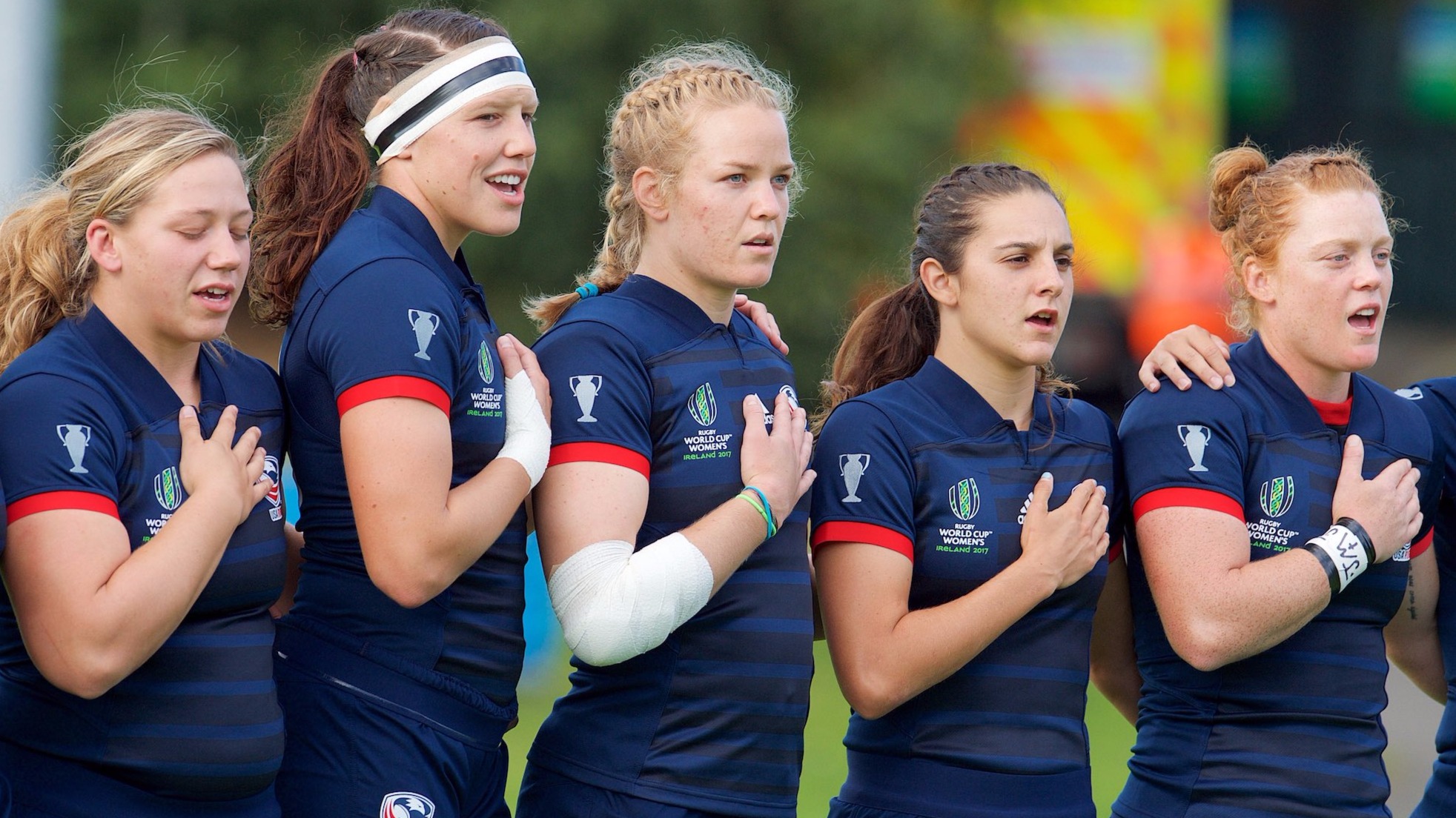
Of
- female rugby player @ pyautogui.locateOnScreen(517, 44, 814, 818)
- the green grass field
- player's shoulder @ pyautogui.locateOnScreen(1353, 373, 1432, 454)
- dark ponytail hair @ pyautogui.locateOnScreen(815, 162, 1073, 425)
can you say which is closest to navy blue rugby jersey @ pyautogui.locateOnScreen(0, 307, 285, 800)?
female rugby player @ pyautogui.locateOnScreen(517, 44, 814, 818)

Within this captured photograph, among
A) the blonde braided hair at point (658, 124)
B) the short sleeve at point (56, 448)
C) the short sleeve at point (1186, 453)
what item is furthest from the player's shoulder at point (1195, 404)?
the short sleeve at point (56, 448)

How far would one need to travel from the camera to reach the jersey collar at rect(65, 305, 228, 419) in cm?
293

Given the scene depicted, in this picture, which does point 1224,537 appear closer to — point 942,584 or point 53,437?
point 942,584

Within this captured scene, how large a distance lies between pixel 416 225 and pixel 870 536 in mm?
1152

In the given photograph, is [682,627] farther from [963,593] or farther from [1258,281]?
[1258,281]

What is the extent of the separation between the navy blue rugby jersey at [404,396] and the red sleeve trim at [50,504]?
1.57 ft

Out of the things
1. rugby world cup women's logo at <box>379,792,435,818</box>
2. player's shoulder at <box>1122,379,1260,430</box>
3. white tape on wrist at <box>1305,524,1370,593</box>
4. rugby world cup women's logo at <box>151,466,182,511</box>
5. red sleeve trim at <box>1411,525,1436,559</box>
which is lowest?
rugby world cup women's logo at <box>379,792,435,818</box>

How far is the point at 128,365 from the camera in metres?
2.94

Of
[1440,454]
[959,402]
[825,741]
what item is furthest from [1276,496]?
[825,741]

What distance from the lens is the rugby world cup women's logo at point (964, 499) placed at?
3434 mm

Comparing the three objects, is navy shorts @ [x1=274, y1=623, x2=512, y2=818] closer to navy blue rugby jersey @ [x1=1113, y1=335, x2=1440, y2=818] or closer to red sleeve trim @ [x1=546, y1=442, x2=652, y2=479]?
red sleeve trim @ [x1=546, y1=442, x2=652, y2=479]

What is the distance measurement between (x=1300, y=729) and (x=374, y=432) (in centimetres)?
207

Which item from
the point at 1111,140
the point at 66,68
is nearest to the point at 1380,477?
the point at 66,68

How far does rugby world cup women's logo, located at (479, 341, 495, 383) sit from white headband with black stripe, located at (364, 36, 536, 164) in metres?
0.46
